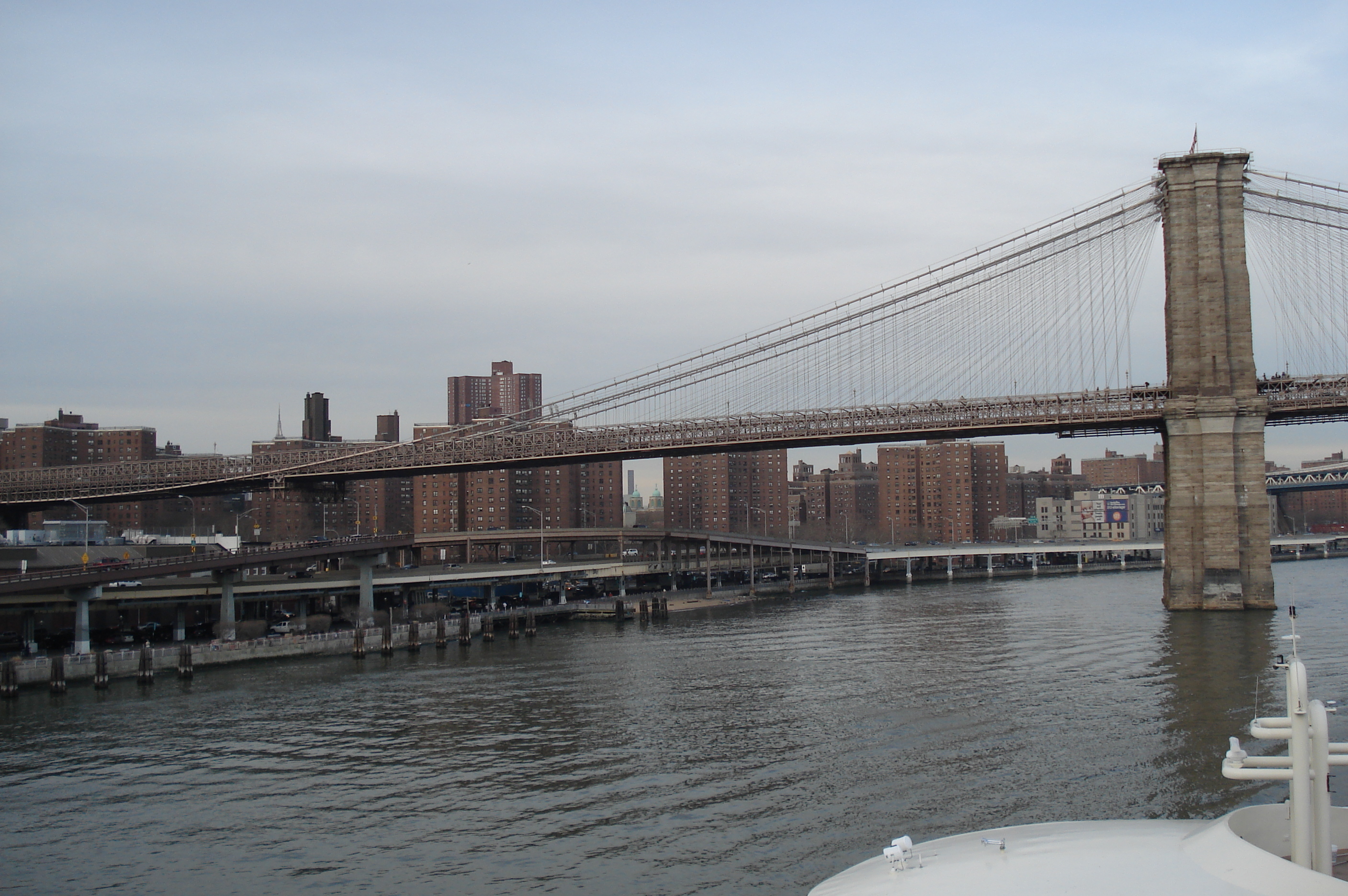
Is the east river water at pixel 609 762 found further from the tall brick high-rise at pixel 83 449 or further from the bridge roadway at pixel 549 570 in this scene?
the tall brick high-rise at pixel 83 449

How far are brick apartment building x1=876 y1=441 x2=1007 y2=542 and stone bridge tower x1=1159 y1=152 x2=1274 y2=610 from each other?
119 m

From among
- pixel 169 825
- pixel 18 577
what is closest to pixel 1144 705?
pixel 169 825

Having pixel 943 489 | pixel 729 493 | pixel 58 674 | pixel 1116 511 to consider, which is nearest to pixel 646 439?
pixel 58 674

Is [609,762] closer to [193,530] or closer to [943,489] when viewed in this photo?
[193,530]

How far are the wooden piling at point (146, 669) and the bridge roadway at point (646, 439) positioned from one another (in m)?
29.8

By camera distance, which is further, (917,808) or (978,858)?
(917,808)

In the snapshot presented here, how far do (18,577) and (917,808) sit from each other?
38.5 m

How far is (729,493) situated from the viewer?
542ft

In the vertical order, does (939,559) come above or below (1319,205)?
below

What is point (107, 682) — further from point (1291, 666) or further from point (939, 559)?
point (939, 559)

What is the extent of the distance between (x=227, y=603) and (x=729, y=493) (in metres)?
117

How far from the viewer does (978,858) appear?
9391 mm

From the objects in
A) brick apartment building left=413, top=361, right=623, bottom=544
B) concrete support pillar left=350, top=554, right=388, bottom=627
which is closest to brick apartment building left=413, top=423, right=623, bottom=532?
brick apartment building left=413, top=361, right=623, bottom=544

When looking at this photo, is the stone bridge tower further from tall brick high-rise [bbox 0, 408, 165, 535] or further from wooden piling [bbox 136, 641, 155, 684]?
tall brick high-rise [bbox 0, 408, 165, 535]
